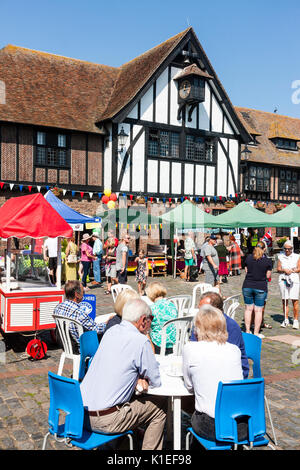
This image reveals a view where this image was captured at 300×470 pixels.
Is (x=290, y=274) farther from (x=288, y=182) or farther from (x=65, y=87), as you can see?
(x=288, y=182)

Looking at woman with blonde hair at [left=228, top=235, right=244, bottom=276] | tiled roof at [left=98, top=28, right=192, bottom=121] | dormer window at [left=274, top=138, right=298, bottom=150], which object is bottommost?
woman with blonde hair at [left=228, top=235, right=244, bottom=276]

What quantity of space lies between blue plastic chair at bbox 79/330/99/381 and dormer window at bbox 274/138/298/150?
90.7 feet

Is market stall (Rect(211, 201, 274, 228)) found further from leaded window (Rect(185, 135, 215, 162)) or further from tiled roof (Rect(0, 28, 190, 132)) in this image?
tiled roof (Rect(0, 28, 190, 132))

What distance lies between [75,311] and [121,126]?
15.5 m

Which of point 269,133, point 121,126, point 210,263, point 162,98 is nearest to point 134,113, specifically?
point 121,126

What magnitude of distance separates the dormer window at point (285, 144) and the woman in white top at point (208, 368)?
28.4 m

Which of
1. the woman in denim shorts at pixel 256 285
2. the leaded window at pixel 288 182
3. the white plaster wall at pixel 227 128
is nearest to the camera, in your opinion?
the woman in denim shorts at pixel 256 285

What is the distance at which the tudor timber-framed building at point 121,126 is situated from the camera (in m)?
18.6

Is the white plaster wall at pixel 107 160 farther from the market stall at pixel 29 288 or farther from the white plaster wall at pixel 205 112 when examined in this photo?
the market stall at pixel 29 288

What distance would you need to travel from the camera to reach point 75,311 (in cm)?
546

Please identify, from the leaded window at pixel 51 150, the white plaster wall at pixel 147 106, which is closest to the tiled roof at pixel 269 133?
the white plaster wall at pixel 147 106

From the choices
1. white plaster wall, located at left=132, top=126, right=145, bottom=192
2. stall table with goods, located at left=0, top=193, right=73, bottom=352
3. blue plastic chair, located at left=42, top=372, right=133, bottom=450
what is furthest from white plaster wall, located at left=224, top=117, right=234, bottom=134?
blue plastic chair, located at left=42, top=372, right=133, bottom=450

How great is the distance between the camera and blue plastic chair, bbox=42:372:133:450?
312cm
